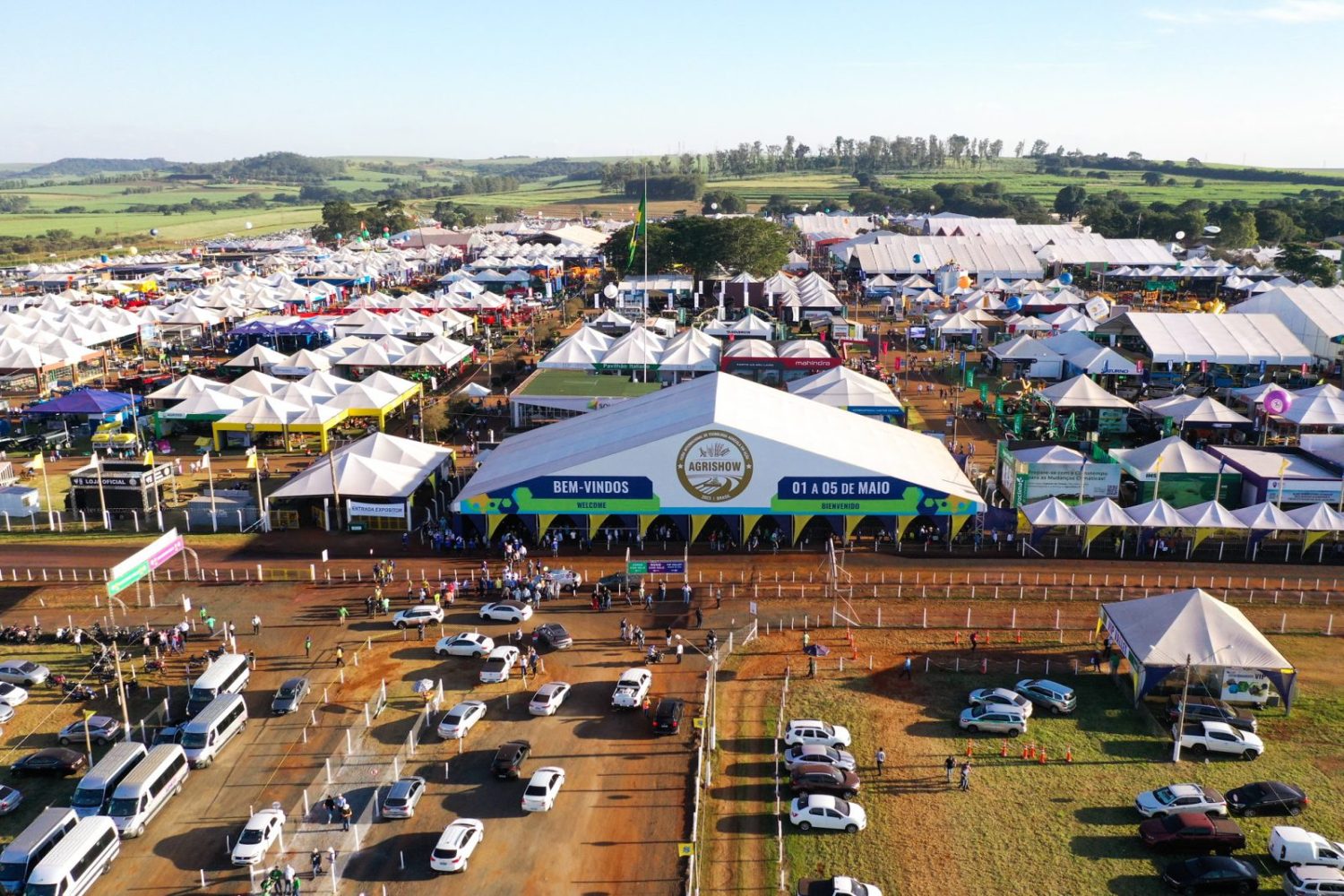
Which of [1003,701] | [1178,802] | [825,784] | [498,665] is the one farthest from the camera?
[498,665]

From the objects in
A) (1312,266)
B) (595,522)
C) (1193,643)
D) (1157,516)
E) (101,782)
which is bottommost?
(101,782)

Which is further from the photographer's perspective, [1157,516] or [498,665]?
[1157,516]

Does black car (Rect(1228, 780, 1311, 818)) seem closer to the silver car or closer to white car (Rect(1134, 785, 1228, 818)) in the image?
white car (Rect(1134, 785, 1228, 818))

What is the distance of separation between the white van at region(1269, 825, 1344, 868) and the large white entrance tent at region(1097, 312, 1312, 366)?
166ft

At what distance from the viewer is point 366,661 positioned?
100 feet

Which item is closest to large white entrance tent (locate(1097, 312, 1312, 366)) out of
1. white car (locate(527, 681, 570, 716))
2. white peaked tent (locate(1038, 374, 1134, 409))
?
white peaked tent (locate(1038, 374, 1134, 409))

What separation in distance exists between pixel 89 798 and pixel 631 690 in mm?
13266

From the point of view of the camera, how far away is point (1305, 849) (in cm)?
2064

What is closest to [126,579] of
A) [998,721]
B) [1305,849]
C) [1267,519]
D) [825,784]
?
[825,784]

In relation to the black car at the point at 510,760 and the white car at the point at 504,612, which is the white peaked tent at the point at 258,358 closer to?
the white car at the point at 504,612

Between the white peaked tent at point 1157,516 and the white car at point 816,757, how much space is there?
1995cm

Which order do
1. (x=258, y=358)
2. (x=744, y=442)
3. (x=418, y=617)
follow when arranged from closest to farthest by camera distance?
(x=418, y=617) → (x=744, y=442) → (x=258, y=358)

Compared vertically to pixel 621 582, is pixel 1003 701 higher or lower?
higher

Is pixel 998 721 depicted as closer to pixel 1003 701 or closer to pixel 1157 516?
pixel 1003 701
